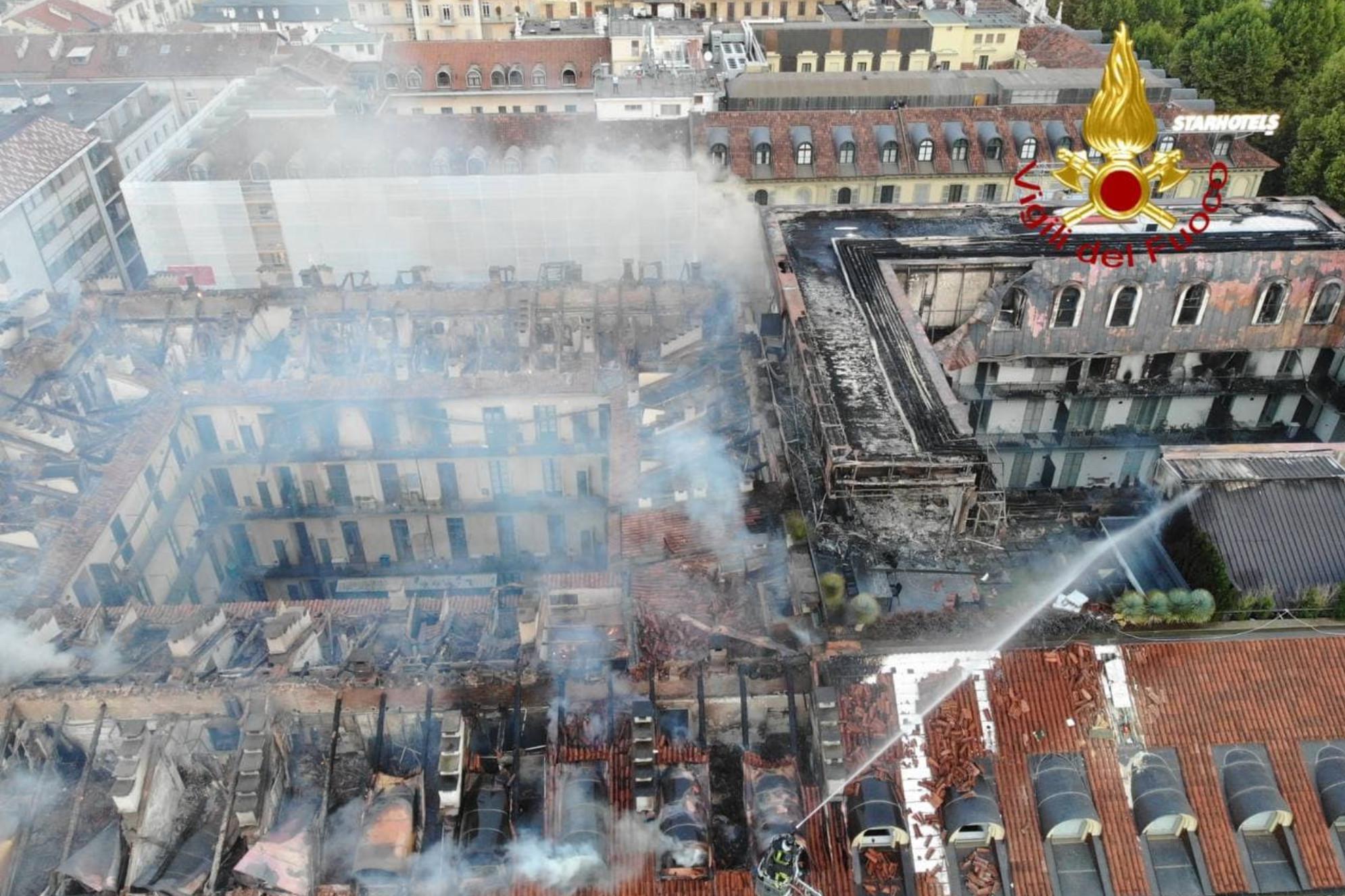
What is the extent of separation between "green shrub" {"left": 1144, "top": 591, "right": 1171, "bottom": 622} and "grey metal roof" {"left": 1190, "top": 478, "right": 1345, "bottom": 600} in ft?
13.1

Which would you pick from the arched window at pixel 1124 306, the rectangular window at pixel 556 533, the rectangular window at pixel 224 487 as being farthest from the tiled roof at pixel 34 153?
the arched window at pixel 1124 306

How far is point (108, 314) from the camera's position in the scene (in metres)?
48.2

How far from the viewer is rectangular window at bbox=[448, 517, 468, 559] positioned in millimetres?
48125

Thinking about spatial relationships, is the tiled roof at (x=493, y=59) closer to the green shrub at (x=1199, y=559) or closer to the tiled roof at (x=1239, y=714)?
the green shrub at (x=1199, y=559)

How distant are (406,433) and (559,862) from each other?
81.3ft

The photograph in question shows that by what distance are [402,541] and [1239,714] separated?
35.3 meters

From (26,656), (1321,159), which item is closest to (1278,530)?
(26,656)

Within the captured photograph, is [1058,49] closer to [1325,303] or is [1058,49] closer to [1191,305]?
[1325,303]

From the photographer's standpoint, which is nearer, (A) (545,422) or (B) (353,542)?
(A) (545,422)

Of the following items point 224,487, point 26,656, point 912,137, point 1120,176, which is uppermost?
point 1120,176

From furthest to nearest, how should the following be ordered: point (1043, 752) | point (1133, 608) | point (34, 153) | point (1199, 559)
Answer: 1. point (34, 153)
2. point (1199, 559)
3. point (1133, 608)
4. point (1043, 752)

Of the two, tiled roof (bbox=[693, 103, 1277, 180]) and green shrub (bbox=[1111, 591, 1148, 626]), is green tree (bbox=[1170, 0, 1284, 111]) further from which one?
green shrub (bbox=[1111, 591, 1148, 626])

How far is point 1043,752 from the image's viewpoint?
2739 cm

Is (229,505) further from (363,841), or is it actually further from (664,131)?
(664,131)
